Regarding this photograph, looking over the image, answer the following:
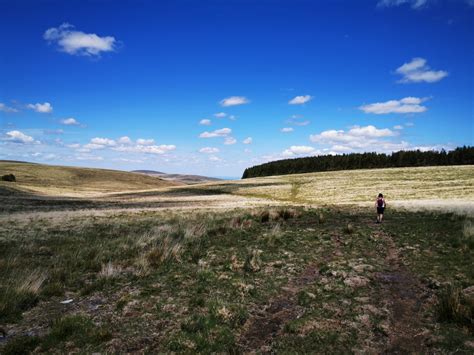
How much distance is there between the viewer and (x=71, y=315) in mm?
9211

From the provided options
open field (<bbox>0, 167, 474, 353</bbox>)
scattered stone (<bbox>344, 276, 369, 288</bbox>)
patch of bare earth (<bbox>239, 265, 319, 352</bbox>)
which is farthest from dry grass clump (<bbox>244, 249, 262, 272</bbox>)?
scattered stone (<bbox>344, 276, 369, 288</bbox>)

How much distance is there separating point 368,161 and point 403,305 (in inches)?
5099

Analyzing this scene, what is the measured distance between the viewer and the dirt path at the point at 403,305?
7734 mm

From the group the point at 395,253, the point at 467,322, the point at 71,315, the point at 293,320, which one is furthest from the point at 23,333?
the point at 395,253

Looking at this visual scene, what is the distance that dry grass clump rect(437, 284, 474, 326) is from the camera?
8.38m

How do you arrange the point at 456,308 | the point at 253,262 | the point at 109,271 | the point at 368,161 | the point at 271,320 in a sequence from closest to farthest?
the point at 456,308
the point at 271,320
the point at 109,271
the point at 253,262
the point at 368,161

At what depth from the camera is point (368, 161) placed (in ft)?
430

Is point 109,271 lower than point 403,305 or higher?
lower

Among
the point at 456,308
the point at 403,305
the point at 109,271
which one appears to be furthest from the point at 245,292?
the point at 456,308

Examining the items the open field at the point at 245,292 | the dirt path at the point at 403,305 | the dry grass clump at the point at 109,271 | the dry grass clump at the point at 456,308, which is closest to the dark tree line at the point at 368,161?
the open field at the point at 245,292

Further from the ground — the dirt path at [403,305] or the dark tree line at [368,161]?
the dark tree line at [368,161]

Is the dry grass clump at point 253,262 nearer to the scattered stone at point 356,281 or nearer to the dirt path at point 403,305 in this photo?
the scattered stone at point 356,281

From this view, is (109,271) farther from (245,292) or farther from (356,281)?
(356,281)

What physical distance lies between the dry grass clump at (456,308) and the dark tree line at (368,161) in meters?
116
